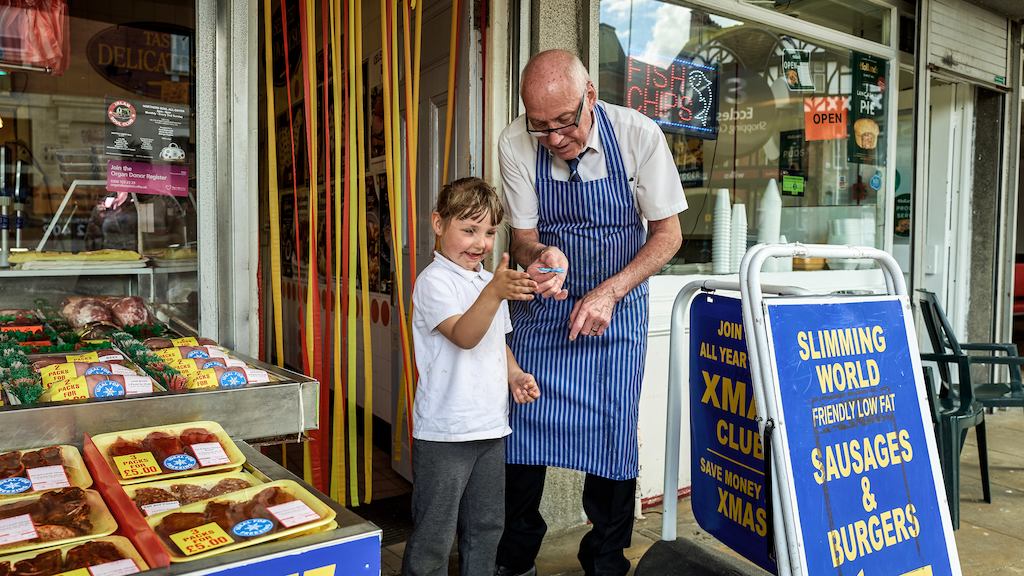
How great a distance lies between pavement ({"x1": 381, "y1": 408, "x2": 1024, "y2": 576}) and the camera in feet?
10.9

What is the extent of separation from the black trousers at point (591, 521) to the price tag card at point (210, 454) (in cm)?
128

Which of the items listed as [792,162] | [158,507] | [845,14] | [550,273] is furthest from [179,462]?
[845,14]

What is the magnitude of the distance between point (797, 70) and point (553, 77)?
3121 mm

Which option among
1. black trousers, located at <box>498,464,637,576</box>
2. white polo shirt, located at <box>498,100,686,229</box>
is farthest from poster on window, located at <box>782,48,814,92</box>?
black trousers, located at <box>498,464,637,576</box>

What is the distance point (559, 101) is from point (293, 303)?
4.18 m

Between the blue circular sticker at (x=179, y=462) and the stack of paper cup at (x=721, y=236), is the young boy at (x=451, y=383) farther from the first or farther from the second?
the stack of paper cup at (x=721, y=236)

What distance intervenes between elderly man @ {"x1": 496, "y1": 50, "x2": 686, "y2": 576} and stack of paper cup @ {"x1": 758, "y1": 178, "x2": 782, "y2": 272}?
2259 millimetres

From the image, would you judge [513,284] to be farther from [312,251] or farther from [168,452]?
[312,251]

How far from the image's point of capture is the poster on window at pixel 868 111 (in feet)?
17.3

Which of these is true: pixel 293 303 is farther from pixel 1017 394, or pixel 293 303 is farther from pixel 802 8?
pixel 1017 394

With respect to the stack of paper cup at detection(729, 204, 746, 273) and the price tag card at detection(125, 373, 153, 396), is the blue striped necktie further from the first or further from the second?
the stack of paper cup at detection(729, 204, 746, 273)

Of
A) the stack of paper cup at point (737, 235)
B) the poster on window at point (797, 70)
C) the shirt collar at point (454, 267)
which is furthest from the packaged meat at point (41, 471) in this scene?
the poster on window at point (797, 70)

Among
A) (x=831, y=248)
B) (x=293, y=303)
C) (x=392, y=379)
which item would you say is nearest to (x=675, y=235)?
(x=831, y=248)

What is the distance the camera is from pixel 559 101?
243 centimetres
